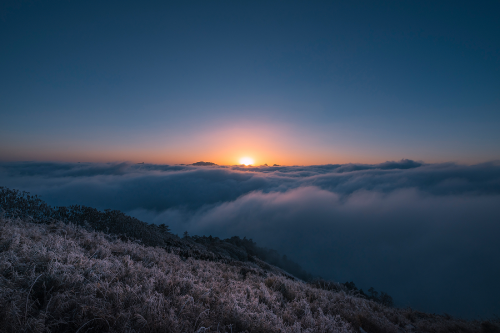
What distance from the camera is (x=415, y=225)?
141375 mm

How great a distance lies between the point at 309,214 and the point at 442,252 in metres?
83.0

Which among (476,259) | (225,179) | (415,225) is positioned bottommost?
(476,259)

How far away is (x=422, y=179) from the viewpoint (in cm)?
14775

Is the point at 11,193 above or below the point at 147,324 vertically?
above

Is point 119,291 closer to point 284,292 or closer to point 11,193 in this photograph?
point 284,292

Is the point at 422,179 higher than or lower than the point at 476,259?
higher

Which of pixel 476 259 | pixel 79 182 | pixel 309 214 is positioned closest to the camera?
pixel 79 182

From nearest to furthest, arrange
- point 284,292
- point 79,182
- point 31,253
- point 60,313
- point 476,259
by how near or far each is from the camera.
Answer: point 60,313 → point 31,253 → point 284,292 → point 79,182 → point 476,259

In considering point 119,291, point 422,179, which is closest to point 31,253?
point 119,291

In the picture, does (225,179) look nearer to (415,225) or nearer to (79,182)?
(79,182)

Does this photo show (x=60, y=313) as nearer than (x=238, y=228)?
Yes

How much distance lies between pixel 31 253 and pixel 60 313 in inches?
102

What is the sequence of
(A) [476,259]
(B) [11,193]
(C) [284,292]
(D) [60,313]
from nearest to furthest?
(D) [60,313] < (C) [284,292] < (B) [11,193] < (A) [476,259]

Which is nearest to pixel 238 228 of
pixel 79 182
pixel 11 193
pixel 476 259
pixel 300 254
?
pixel 300 254
